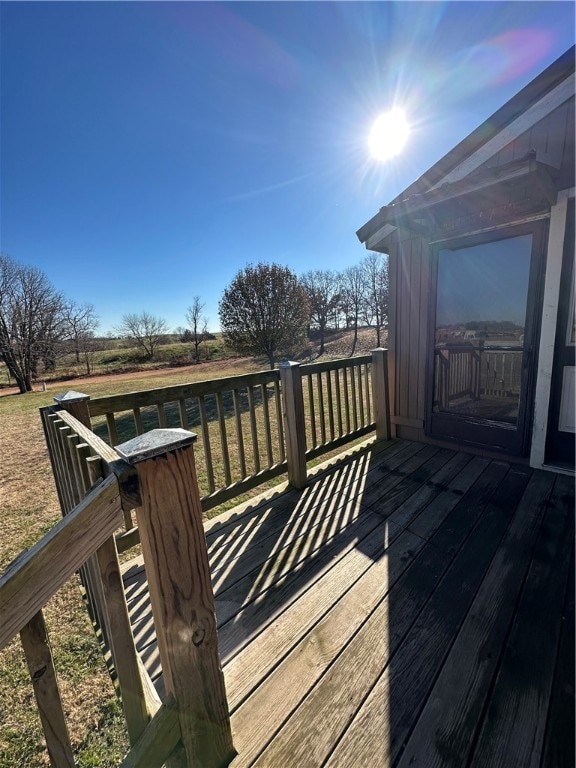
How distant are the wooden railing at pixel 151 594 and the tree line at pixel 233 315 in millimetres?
9620

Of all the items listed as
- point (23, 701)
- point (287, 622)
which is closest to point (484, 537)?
point (287, 622)

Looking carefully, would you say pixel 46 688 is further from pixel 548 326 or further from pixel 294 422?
pixel 548 326

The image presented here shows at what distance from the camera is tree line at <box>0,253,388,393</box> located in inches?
405

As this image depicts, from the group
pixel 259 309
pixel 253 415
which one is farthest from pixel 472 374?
pixel 259 309

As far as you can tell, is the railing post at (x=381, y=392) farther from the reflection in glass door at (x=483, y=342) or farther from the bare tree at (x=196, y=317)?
the bare tree at (x=196, y=317)

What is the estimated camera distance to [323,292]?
67.9 feet

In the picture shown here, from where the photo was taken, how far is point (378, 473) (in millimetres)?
2912

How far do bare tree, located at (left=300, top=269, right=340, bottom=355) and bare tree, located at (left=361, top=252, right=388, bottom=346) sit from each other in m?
2.06

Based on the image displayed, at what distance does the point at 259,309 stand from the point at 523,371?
27.4 feet

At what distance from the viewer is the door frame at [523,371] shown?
8.81 feet

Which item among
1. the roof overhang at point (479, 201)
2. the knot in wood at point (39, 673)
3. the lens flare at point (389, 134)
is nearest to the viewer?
the knot in wood at point (39, 673)

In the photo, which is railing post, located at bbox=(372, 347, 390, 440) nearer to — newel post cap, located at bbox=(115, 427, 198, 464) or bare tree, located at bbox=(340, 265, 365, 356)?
newel post cap, located at bbox=(115, 427, 198, 464)

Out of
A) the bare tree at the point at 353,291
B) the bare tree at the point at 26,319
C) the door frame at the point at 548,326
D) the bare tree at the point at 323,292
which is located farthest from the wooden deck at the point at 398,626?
the bare tree at the point at 353,291

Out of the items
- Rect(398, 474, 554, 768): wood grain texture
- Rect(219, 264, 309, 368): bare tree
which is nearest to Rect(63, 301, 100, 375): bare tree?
Rect(219, 264, 309, 368): bare tree
